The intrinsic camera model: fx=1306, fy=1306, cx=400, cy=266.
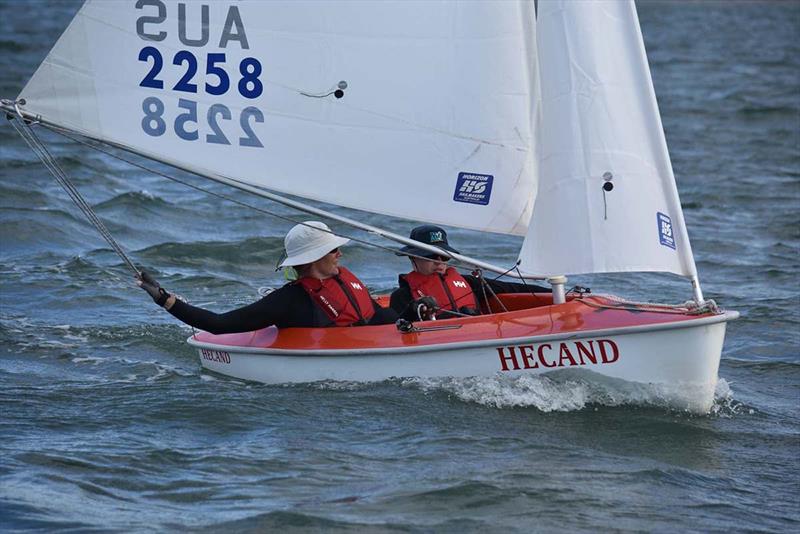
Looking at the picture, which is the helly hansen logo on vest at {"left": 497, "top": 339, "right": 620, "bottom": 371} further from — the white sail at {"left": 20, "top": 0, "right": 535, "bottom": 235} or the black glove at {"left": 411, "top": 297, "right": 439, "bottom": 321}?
the white sail at {"left": 20, "top": 0, "right": 535, "bottom": 235}

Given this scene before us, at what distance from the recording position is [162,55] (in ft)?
21.9

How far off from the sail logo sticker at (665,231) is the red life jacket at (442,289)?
50.3 inches

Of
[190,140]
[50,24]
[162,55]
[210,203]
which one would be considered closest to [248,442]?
[190,140]

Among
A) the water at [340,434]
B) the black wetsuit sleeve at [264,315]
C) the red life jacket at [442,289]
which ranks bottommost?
the water at [340,434]

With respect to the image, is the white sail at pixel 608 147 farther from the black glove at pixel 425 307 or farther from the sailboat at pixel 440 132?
the black glove at pixel 425 307

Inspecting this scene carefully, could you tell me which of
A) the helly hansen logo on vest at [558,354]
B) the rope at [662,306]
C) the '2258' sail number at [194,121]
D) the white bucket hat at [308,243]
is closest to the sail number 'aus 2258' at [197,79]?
the '2258' sail number at [194,121]

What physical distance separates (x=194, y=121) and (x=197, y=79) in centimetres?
22

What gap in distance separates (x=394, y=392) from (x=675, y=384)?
4.70 ft

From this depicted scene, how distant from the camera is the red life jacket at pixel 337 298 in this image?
23.3 feet

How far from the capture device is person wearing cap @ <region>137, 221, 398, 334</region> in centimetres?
700

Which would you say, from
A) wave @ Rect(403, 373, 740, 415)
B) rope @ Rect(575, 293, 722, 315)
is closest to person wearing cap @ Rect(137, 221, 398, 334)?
wave @ Rect(403, 373, 740, 415)

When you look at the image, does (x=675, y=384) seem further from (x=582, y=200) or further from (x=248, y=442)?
(x=248, y=442)

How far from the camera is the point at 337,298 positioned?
7117mm

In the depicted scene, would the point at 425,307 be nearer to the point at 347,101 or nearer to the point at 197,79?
the point at 347,101
